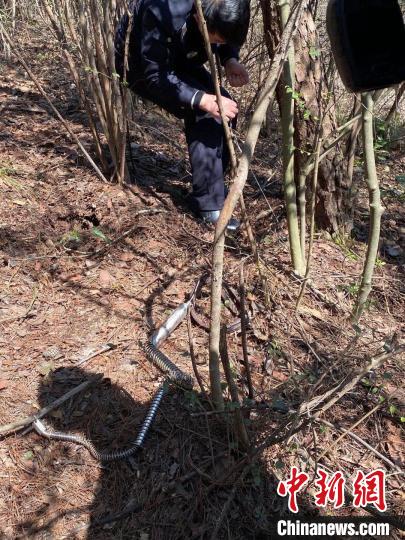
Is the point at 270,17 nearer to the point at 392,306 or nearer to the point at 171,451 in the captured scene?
the point at 392,306

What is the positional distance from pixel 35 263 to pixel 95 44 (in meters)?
1.37

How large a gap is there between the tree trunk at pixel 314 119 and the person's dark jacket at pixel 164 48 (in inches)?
18.4

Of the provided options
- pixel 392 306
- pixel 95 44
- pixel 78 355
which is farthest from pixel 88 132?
pixel 392 306

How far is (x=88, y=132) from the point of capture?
13.7 feet

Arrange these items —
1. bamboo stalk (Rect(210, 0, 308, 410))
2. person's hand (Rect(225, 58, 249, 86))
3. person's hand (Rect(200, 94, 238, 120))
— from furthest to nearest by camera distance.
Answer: person's hand (Rect(225, 58, 249, 86)) < person's hand (Rect(200, 94, 238, 120)) < bamboo stalk (Rect(210, 0, 308, 410))

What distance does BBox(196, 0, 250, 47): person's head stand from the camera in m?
2.64

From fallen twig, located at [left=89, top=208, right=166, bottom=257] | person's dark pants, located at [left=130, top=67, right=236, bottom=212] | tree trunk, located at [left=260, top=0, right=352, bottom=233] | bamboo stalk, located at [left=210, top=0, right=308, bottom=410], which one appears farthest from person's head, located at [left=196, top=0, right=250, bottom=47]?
bamboo stalk, located at [left=210, top=0, right=308, bottom=410]

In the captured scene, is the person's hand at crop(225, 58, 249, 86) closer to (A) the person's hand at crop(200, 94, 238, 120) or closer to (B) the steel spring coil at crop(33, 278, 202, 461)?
(A) the person's hand at crop(200, 94, 238, 120)

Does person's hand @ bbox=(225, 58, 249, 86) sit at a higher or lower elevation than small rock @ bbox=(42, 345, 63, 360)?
higher

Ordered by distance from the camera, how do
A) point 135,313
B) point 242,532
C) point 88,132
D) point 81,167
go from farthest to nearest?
1. point 88,132
2. point 81,167
3. point 135,313
4. point 242,532

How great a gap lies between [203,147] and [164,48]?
0.61 meters

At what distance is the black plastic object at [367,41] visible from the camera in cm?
111

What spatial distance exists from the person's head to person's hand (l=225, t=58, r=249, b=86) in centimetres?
53

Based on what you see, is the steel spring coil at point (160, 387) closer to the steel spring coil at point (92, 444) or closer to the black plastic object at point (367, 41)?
the steel spring coil at point (92, 444)
